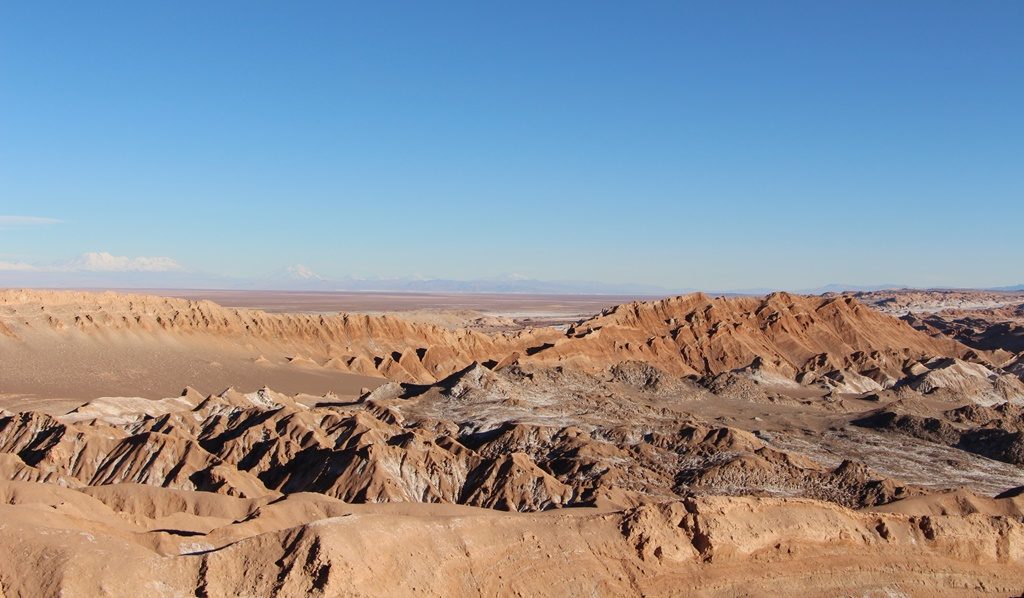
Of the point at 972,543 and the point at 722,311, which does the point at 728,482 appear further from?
the point at 722,311

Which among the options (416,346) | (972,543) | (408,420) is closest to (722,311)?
(416,346)

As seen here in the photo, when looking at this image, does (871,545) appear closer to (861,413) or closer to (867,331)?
(861,413)

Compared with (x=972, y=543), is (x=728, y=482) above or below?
below

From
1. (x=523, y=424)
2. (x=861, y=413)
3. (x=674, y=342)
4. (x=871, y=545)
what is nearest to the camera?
(x=871, y=545)

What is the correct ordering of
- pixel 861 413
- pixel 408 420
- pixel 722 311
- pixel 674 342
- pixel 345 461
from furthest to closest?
pixel 722 311 → pixel 674 342 → pixel 861 413 → pixel 408 420 → pixel 345 461

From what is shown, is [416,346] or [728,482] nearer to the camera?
[728,482]

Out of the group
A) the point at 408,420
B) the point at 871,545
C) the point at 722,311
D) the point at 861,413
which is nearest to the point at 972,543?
the point at 871,545
